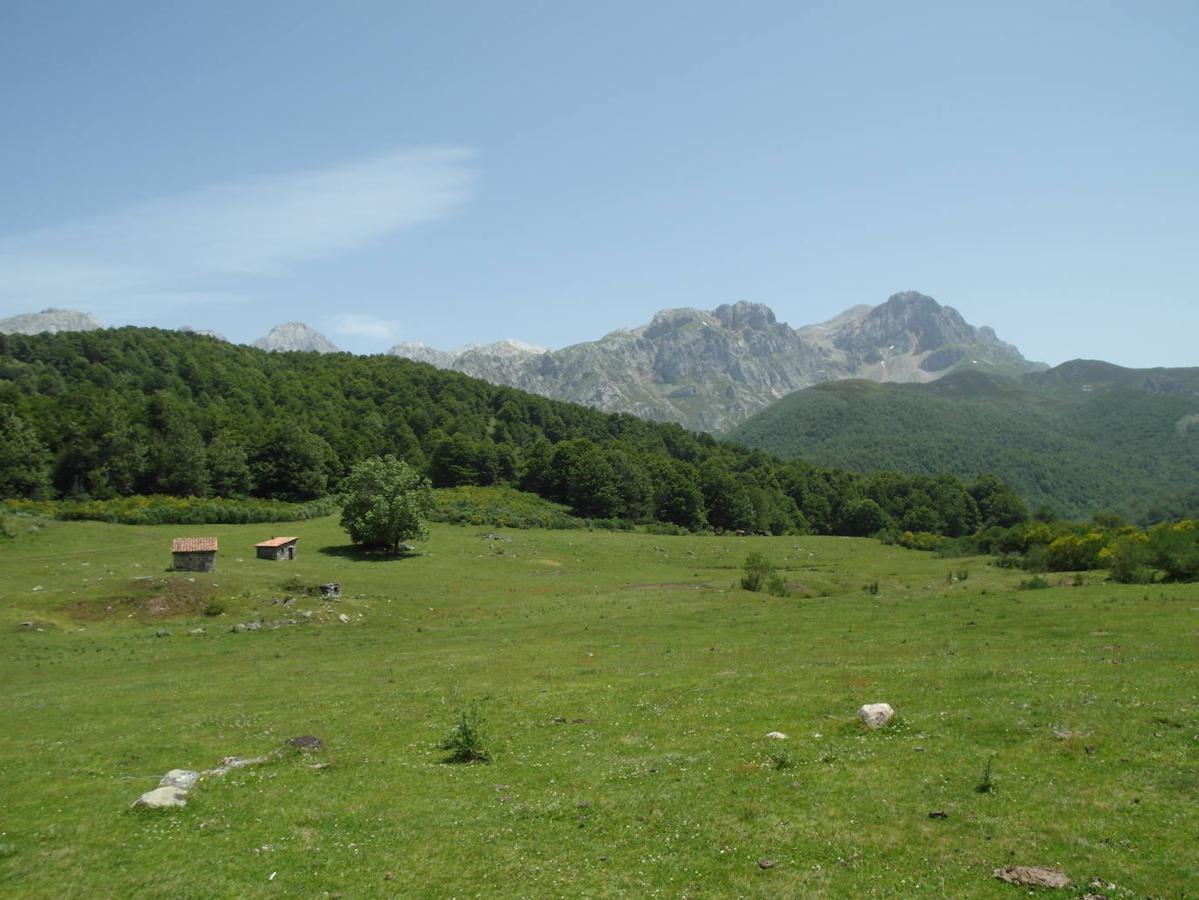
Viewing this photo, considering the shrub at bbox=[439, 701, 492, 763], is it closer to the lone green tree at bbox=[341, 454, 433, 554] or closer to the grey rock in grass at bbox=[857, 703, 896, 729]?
the grey rock in grass at bbox=[857, 703, 896, 729]

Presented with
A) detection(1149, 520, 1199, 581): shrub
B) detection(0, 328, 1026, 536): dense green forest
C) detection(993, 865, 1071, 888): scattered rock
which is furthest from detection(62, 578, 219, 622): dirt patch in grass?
detection(1149, 520, 1199, 581): shrub

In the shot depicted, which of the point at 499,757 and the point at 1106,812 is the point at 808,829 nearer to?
the point at 1106,812

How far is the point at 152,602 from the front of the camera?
49656mm

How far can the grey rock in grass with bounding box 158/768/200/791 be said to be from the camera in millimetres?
18203

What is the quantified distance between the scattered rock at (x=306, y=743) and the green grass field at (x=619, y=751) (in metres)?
0.62

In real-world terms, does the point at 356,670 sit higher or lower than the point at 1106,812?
lower

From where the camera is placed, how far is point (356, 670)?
35.3 m

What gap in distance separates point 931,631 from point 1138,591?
60.5ft

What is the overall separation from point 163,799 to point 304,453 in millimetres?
114101

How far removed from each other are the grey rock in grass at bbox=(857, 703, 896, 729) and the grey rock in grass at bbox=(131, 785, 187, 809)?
17597 millimetres

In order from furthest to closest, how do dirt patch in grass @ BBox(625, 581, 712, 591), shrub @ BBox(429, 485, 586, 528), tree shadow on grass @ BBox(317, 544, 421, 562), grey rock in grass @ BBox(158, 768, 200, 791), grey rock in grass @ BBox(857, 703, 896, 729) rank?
1. shrub @ BBox(429, 485, 586, 528)
2. tree shadow on grass @ BBox(317, 544, 421, 562)
3. dirt patch in grass @ BBox(625, 581, 712, 591)
4. grey rock in grass @ BBox(857, 703, 896, 729)
5. grey rock in grass @ BBox(158, 768, 200, 791)

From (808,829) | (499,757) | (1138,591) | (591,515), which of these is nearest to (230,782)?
(499,757)

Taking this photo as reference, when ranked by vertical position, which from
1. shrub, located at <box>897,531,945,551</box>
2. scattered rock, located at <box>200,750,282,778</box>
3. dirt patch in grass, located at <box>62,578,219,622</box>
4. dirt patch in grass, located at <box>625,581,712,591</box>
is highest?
scattered rock, located at <box>200,750,282,778</box>

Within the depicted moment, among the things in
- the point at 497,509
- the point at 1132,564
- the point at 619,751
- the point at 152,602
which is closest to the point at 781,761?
the point at 619,751
